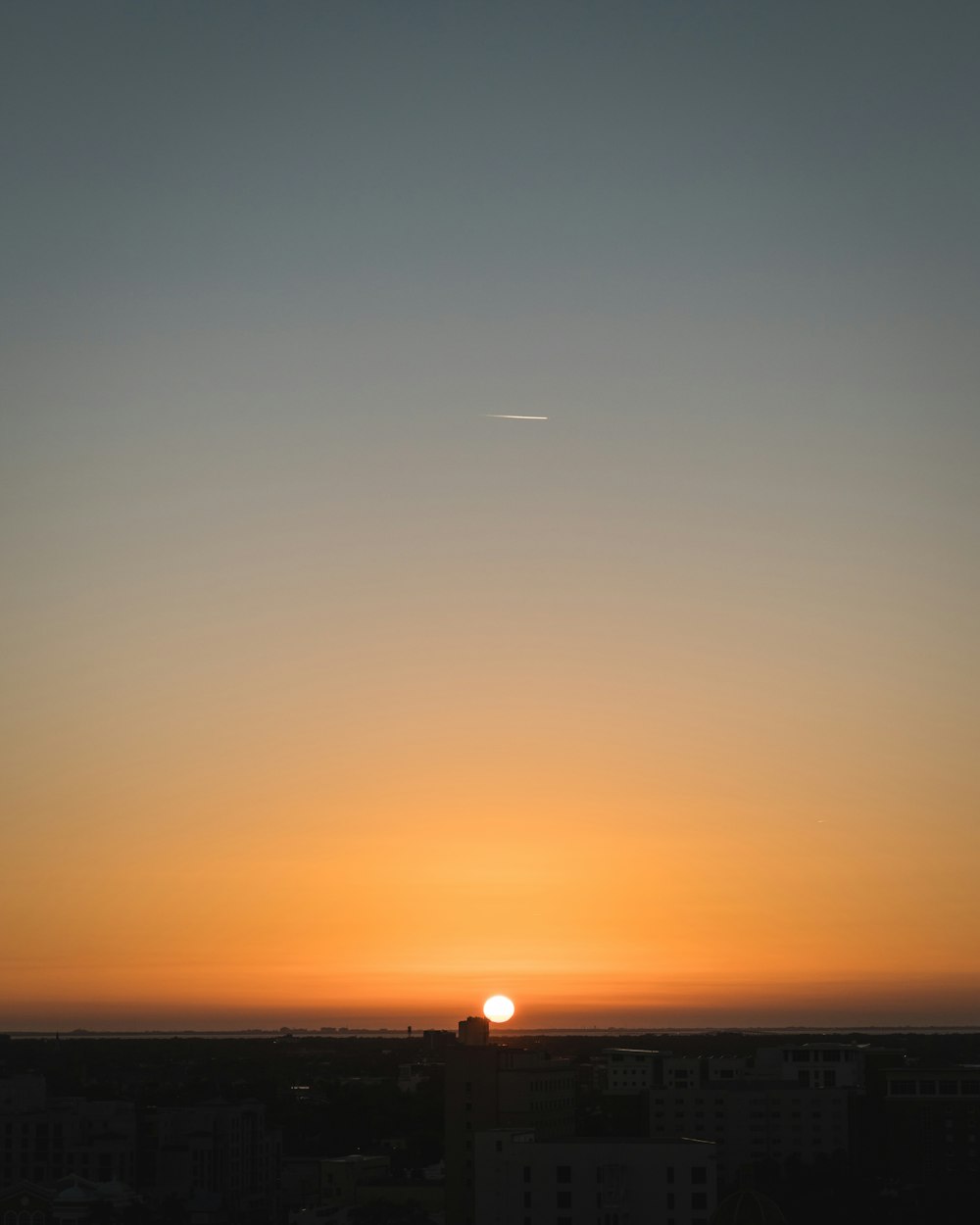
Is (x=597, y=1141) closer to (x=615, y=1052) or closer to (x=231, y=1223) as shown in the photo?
(x=231, y=1223)

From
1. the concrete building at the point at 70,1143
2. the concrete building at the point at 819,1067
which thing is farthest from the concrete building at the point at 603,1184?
the concrete building at the point at 819,1067

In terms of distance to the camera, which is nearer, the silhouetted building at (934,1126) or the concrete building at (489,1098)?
the concrete building at (489,1098)

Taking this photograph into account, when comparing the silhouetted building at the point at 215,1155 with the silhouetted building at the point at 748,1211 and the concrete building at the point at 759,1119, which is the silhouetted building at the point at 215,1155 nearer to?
the concrete building at the point at 759,1119

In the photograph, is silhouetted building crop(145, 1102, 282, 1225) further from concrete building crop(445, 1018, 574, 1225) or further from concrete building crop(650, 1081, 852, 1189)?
concrete building crop(650, 1081, 852, 1189)

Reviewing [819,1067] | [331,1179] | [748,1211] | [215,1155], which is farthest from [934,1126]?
[748,1211]

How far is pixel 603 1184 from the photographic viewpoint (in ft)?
219

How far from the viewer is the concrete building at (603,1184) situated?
66.6 m

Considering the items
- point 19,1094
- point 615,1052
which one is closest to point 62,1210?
point 19,1094

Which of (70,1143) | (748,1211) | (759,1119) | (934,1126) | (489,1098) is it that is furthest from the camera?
(759,1119)

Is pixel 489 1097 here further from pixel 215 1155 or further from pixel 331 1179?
pixel 215 1155

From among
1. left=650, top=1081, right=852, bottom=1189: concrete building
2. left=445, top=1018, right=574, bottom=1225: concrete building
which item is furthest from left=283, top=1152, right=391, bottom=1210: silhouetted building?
left=650, top=1081, right=852, bottom=1189: concrete building

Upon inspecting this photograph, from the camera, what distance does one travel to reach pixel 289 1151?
11925 centimetres

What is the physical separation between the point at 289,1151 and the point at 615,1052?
58.3 metres

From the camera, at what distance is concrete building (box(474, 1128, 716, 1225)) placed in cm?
6656
